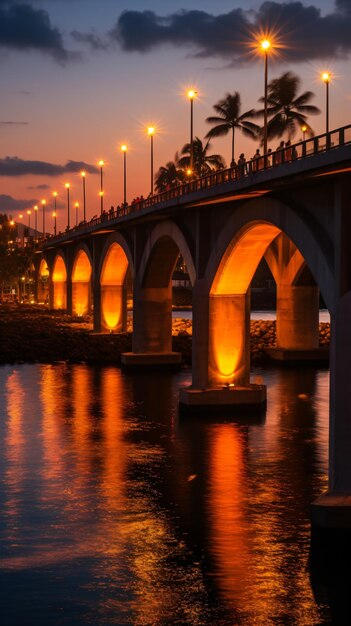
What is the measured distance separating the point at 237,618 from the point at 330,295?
10.2 m

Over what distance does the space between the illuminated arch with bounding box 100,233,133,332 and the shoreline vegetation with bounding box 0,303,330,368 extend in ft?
5.74

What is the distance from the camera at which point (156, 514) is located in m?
28.1

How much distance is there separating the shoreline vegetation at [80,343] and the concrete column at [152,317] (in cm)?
296

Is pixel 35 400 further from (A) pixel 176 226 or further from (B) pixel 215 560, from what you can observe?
(B) pixel 215 560

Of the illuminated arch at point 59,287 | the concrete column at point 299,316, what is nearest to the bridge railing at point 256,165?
the concrete column at point 299,316

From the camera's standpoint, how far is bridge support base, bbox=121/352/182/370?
62781 millimetres

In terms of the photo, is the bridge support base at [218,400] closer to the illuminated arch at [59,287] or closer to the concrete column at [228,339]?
the concrete column at [228,339]

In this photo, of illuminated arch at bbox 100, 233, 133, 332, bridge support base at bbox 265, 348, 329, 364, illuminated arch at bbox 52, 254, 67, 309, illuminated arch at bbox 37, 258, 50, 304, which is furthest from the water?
illuminated arch at bbox 37, 258, 50, 304

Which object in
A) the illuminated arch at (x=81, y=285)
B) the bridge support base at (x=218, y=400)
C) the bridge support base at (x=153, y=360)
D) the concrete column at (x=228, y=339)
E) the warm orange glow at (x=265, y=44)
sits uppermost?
the warm orange glow at (x=265, y=44)

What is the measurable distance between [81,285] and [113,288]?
3369 centimetres

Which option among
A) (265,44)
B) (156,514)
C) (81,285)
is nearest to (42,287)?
(81,285)

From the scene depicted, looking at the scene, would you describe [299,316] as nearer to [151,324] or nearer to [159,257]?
[151,324]

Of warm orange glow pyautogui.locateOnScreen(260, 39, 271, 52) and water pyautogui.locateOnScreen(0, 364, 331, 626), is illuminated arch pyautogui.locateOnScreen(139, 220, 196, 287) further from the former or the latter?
warm orange glow pyautogui.locateOnScreen(260, 39, 271, 52)

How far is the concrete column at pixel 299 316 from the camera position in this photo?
67375 millimetres
